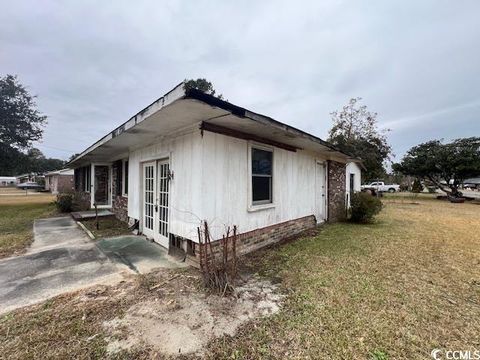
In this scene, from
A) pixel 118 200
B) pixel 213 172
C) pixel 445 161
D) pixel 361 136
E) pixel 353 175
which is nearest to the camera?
pixel 213 172

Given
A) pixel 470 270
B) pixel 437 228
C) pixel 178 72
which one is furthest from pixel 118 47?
pixel 437 228

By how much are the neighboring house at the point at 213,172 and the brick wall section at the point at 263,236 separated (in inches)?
0.9

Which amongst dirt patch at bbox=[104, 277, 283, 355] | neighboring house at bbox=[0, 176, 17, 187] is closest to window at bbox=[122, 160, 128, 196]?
dirt patch at bbox=[104, 277, 283, 355]

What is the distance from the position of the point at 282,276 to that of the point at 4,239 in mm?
7299

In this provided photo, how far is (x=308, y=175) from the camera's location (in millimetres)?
7207

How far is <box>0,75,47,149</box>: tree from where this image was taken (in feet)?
48.6

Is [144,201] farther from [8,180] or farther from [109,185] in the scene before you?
[8,180]

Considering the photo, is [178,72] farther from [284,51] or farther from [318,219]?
[318,219]

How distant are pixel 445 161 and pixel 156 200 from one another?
79.1ft

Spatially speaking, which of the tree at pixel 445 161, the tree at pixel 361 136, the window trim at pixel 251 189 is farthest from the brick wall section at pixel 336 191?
the tree at pixel 445 161

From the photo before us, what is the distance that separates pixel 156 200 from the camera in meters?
5.51

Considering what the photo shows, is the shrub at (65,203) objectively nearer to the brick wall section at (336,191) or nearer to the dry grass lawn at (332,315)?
the dry grass lawn at (332,315)

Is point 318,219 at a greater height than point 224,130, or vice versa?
point 224,130

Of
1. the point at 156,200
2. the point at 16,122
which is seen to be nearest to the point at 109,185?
the point at 156,200
